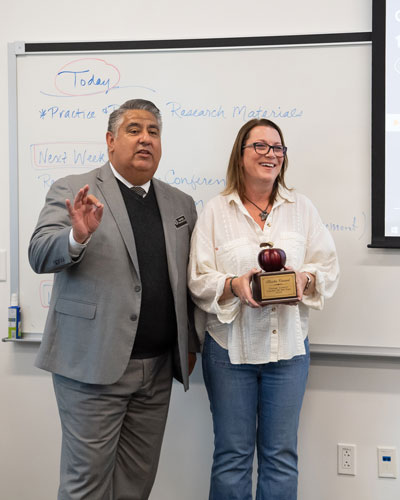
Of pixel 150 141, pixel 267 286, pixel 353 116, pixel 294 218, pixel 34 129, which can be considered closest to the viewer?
pixel 267 286

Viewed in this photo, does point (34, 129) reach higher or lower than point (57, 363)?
higher

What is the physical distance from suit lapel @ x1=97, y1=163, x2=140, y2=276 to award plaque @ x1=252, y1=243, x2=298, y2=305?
375 mm

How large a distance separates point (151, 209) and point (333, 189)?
790mm

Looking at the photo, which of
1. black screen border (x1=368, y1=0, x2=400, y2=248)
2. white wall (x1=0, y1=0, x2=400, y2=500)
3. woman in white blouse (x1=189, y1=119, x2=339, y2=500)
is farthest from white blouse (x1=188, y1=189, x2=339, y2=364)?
white wall (x1=0, y1=0, x2=400, y2=500)

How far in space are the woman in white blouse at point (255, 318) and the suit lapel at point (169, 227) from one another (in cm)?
7

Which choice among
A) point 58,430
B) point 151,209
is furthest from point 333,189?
point 58,430

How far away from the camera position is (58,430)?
6.67ft

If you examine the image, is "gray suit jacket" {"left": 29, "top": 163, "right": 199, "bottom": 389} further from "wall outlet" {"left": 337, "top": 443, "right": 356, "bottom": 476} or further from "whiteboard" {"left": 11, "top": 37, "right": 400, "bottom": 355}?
Answer: "wall outlet" {"left": 337, "top": 443, "right": 356, "bottom": 476}

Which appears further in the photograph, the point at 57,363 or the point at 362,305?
the point at 362,305

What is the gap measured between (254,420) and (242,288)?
1.59 feet

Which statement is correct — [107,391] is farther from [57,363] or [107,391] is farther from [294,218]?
[294,218]

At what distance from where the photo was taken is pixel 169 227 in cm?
152

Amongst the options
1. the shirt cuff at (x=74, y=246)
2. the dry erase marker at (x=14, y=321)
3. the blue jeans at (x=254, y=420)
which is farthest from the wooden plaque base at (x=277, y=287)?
the dry erase marker at (x=14, y=321)

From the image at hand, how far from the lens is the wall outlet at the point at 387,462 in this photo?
6.16 feet
